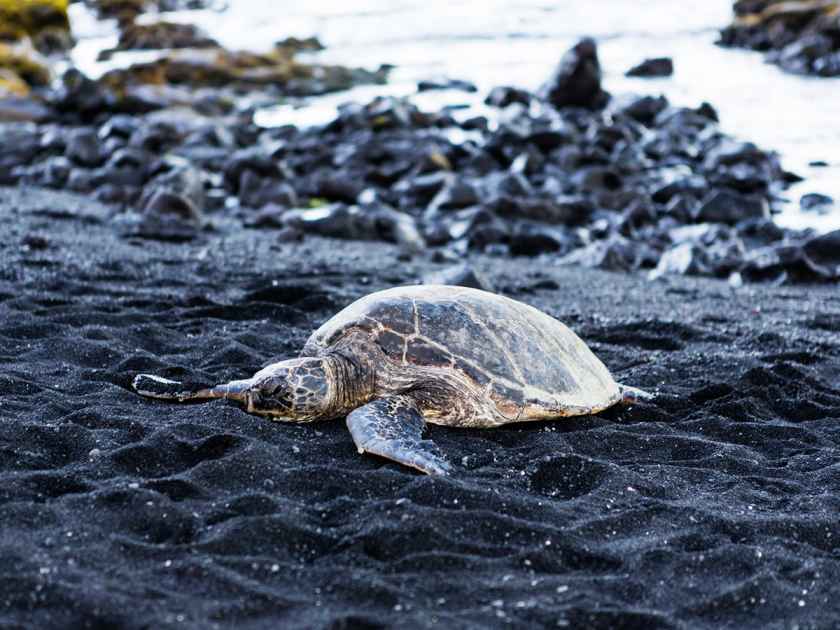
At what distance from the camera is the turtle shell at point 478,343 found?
4.20 meters

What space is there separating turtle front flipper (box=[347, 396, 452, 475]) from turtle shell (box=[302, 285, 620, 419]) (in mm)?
223

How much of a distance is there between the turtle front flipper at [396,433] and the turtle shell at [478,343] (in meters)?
0.22

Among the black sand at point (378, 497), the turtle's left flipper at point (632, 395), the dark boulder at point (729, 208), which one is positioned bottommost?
the dark boulder at point (729, 208)

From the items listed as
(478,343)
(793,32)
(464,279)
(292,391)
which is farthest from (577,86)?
(292,391)

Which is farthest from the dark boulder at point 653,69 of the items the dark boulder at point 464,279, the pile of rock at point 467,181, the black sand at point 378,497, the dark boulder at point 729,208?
the black sand at point 378,497

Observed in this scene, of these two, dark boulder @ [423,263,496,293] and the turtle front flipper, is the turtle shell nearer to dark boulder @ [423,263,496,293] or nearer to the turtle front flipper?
the turtle front flipper

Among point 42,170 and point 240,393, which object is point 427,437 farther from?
point 42,170

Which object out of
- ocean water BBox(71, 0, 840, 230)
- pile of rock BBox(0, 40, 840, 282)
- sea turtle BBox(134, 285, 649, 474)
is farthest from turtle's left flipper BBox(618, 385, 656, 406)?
ocean water BBox(71, 0, 840, 230)

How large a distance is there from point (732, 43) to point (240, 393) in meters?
24.3

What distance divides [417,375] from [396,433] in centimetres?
43

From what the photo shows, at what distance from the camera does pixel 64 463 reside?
3557 mm

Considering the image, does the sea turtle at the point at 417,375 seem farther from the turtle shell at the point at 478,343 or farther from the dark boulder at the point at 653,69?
the dark boulder at the point at 653,69

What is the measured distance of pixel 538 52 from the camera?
25234mm

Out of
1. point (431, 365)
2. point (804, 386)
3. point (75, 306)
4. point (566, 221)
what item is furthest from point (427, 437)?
point (566, 221)
